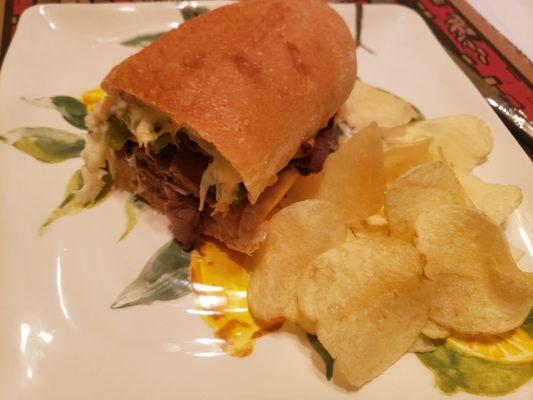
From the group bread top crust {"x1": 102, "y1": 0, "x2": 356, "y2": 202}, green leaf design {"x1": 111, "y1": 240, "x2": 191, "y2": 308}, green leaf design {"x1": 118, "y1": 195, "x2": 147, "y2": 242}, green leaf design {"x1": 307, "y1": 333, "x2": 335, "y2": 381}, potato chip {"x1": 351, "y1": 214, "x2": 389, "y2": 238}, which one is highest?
bread top crust {"x1": 102, "y1": 0, "x2": 356, "y2": 202}

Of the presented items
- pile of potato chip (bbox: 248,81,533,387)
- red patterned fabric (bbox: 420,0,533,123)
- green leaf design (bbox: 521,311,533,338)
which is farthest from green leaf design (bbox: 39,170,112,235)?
red patterned fabric (bbox: 420,0,533,123)

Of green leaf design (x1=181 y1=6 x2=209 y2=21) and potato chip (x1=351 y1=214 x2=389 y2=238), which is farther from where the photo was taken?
green leaf design (x1=181 y1=6 x2=209 y2=21)

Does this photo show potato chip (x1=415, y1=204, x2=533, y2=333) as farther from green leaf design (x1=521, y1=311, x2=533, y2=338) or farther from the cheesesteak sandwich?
the cheesesteak sandwich

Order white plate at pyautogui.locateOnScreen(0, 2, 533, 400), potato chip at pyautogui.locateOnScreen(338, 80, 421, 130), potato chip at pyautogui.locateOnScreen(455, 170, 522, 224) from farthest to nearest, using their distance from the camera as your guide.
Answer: potato chip at pyautogui.locateOnScreen(338, 80, 421, 130) < potato chip at pyautogui.locateOnScreen(455, 170, 522, 224) < white plate at pyautogui.locateOnScreen(0, 2, 533, 400)

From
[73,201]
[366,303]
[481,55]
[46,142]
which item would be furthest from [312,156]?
[481,55]

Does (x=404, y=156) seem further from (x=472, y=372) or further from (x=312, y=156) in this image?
(x=472, y=372)

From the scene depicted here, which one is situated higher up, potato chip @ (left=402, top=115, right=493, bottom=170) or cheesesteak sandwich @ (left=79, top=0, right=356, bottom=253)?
cheesesteak sandwich @ (left=79, top=0, right=356, bottom=253)

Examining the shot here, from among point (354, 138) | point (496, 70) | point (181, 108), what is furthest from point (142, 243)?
point (496, 70)
